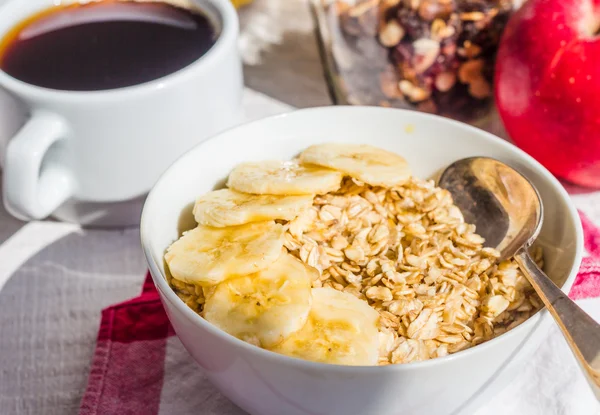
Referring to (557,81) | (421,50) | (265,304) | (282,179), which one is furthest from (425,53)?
(265,304)

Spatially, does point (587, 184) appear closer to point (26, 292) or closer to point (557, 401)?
point (557, 401)

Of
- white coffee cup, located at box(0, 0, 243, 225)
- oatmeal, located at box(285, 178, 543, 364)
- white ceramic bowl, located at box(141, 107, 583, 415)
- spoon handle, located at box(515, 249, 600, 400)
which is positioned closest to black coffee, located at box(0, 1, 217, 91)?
white coffee cup, located at box(0, 0, 243, 225)

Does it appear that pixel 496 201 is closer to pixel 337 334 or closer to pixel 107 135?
pixel 337 334

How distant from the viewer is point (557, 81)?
75 centimetres

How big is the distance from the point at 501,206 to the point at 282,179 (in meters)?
0.21

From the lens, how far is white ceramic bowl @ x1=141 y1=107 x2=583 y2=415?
423 mm

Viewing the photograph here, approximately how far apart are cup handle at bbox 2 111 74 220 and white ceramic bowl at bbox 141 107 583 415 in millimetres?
134

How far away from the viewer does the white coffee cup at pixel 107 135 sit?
0.63 m

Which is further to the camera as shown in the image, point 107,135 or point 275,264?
point 107,135

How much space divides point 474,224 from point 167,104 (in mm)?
321

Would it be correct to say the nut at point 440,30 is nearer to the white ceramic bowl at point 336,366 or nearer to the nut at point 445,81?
the nut at point 445,81

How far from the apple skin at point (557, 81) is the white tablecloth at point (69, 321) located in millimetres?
69

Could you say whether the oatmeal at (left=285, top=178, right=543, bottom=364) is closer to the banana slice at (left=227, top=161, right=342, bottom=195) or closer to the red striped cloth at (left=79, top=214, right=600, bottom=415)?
the banana slice at (left=227, top=161, right=342, bottom=195)

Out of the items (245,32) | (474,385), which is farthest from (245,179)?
(245,32)
